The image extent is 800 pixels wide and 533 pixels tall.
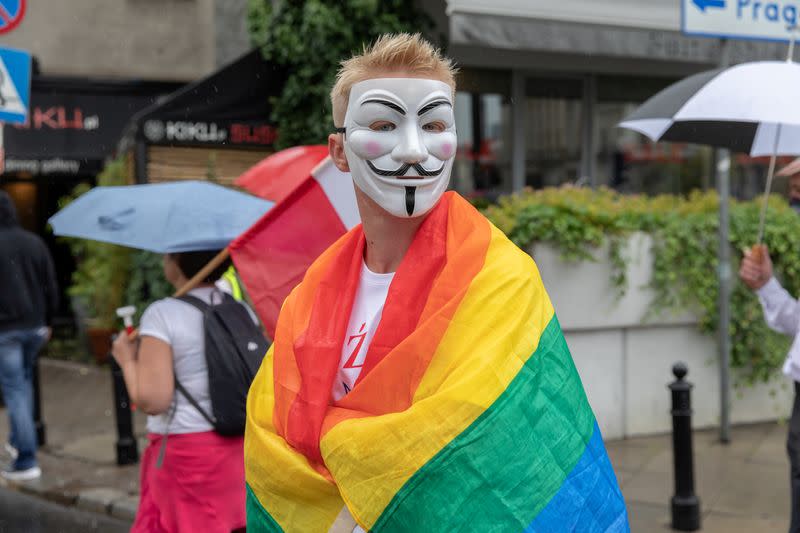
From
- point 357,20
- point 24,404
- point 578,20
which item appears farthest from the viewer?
point 357,20

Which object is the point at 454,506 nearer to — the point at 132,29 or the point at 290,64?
the point at 290,64

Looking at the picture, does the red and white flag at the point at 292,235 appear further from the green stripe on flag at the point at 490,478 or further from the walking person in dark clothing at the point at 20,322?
the walking person in dark clothing at the point at 20,322

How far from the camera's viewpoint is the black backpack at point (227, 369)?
3980 millimetres

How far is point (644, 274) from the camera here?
25.7ft

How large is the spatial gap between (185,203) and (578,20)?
598 cm

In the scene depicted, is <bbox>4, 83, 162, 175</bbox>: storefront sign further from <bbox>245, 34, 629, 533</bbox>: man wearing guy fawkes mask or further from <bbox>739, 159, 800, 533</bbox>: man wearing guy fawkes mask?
<bbox>245, 34, 629, 533</bbox>: man wearing guy fawkes mask

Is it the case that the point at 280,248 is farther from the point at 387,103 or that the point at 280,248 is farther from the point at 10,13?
the point at 10,13

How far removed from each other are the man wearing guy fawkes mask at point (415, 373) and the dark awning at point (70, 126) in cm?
1203

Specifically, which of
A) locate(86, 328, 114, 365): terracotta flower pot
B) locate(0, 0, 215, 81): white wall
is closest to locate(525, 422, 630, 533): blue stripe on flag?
locate(86, 328, 114, 365): terracotta flower pot

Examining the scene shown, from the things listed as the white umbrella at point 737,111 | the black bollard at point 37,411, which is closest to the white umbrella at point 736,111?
the white umbrella at point 737,111

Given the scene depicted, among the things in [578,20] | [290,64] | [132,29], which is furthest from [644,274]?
[132,29]

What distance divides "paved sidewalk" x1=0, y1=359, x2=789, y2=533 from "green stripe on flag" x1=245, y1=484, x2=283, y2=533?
3734mm

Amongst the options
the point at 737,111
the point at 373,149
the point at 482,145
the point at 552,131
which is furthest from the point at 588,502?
the point at 552,131

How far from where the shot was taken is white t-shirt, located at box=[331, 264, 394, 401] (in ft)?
8.17
